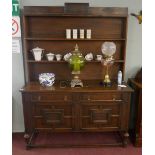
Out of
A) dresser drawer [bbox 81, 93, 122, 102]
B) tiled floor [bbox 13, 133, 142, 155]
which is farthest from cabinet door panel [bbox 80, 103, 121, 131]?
tiled floor [bbox 13, 133, 142, 155]

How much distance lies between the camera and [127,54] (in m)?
2.45

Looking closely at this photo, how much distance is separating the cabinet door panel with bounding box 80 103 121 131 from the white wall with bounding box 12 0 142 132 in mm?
610

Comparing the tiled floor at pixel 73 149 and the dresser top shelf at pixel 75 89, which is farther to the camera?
the tiled floor at pixel 73 149

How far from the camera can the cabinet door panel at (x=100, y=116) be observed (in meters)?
2.13

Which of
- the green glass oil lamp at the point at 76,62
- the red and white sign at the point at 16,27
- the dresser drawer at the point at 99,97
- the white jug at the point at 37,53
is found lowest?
the dresser drawer at the point at 99,97

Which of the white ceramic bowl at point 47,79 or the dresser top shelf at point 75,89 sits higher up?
the white ceramic bowl at point 47,79

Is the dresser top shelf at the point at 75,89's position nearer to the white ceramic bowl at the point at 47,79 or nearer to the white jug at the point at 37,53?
the white ceramic bowl at the point at 47,79

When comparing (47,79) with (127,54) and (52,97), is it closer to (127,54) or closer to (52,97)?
(52,97)

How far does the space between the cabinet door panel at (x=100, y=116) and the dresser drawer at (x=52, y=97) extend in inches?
8.2

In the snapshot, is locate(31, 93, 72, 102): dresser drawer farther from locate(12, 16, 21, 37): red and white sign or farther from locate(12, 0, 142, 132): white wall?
locate(12, 16, 21, 37): red and white sign

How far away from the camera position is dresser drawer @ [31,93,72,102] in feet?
6.85

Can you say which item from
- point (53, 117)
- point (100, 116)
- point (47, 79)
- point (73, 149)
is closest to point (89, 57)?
point (47, 79)

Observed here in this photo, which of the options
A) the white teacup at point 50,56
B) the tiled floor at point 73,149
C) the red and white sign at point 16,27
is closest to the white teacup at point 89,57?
the white teacup at point 50,56
